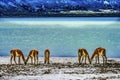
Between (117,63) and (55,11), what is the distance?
43674 mm

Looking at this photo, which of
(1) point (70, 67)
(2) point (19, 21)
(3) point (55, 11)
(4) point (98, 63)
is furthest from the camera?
(2) point (19, 21)

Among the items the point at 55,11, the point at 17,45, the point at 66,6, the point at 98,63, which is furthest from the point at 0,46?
the point at 66,6

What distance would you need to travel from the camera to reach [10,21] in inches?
2724

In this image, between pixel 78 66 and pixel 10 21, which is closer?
pixel 78 66

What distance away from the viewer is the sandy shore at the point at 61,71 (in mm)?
18514

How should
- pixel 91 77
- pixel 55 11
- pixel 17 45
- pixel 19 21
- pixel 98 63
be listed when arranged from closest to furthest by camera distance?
pixel 91 77 → pixel 98 63 → pixel 17 45 → pixel 55 11 → pixel 19 21

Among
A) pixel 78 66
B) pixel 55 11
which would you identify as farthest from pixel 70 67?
pixel 55 11

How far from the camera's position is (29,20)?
242 feet

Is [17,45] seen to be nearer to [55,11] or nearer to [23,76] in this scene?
[23,76]

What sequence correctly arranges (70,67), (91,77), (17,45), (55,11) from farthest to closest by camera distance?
(55,11)
(17,45)
(70,67)
(91,77)

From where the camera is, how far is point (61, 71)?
20.0m

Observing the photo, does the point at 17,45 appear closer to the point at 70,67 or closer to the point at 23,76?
the point at 70,67

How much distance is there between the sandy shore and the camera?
18514mm

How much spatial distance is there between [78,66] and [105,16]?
152ft
